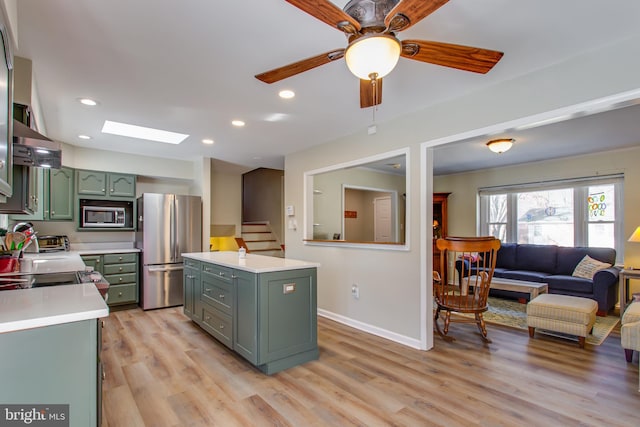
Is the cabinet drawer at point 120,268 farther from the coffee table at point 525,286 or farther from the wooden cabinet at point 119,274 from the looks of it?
the coffee table at point 525,286

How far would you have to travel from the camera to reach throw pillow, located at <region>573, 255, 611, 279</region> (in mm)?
4577

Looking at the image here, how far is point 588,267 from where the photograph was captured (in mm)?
4695

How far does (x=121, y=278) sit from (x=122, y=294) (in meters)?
0.23

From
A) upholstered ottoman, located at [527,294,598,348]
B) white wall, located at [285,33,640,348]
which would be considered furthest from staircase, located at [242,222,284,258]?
upholstered ottoman, located at [527,294,598,348]

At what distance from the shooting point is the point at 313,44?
6.94ft

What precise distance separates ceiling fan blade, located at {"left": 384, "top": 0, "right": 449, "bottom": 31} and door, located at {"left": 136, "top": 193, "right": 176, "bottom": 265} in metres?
4.37

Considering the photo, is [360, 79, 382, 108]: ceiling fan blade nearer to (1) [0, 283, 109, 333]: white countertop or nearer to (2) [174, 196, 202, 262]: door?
(1) [0, 283, 109, 333]: white countertop

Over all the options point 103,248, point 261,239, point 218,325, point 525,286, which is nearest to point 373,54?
point 218,325

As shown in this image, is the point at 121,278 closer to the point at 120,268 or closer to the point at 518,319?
the point at 120,268

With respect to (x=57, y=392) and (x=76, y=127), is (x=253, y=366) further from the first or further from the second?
(x=76, y=127)

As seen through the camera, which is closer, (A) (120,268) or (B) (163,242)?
(A) (120,268)

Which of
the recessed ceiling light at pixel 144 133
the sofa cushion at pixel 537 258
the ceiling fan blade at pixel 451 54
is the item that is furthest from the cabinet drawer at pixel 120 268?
the sofa cushion at pixel 537 258

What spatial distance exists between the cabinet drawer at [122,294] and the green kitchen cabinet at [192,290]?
128 centimetres

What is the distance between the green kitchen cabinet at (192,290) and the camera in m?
3.68
